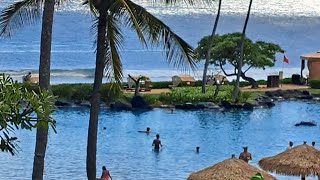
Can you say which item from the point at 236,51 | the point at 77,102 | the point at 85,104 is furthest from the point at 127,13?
the point at 236,51

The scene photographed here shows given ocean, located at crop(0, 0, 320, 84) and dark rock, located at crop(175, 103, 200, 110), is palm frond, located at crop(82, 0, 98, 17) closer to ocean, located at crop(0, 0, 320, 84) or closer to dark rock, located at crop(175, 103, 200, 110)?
ocean, located at crop(0, 0, 320, 84)

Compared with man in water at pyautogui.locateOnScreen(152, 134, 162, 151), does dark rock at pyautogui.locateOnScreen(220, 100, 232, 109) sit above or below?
above

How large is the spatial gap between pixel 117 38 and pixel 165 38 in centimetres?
191

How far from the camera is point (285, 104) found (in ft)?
167

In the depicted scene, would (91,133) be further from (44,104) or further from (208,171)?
(44,104)

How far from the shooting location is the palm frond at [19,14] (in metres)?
18.2

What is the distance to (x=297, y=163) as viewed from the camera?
947 inches

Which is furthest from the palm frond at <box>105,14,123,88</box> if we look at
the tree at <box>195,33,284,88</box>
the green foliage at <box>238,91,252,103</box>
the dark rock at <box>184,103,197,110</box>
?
the tree at <box>195,33,284,88</box>

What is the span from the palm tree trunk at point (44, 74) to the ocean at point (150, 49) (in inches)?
561

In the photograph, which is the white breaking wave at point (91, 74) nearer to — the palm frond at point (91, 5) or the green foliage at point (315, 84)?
the green foliage at point (315, 84)

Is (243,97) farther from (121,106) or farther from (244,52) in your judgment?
(121,106)

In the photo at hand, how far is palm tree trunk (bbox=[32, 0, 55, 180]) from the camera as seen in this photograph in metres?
15.6

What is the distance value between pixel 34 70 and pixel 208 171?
168 ft

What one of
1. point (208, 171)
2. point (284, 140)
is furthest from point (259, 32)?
point (208, 171)
